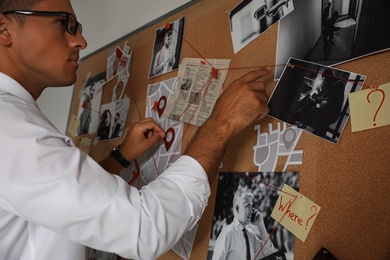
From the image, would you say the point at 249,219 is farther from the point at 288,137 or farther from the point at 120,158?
the point at 120,158

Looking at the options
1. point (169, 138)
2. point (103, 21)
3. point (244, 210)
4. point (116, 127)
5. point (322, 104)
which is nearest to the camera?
point (322, 104)

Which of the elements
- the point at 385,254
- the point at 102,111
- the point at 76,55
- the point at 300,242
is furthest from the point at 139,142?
the point at 385,254

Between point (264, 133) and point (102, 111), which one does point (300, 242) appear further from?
point (102, 111)

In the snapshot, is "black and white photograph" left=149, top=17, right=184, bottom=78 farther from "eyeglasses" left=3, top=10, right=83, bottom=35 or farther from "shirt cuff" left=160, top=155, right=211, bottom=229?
"shirt cuff" left=160, top=155, right=211, bottom=229

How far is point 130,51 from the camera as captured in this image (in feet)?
4.36

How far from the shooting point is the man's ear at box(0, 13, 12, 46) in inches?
32.2

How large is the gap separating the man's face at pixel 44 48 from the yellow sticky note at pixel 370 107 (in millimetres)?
609

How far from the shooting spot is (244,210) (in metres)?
0.80

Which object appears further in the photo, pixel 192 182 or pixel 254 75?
pixel 254 75

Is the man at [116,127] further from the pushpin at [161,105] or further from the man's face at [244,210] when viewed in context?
the man's face at [244,210]

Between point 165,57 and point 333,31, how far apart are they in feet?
1.84

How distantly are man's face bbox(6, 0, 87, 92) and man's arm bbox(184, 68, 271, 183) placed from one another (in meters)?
0.36

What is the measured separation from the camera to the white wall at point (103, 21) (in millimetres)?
1280

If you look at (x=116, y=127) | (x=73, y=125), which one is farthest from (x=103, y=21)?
(x=116, y=127)
